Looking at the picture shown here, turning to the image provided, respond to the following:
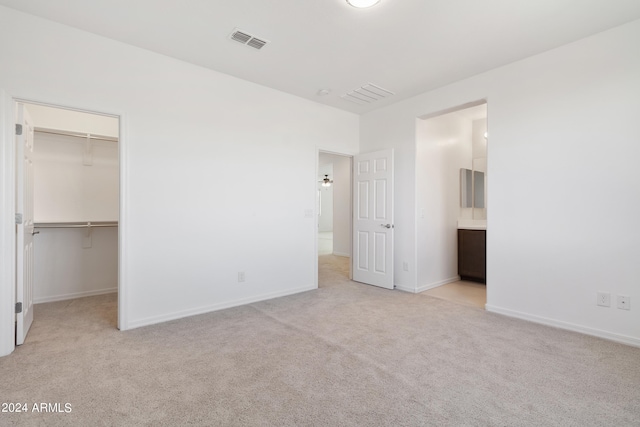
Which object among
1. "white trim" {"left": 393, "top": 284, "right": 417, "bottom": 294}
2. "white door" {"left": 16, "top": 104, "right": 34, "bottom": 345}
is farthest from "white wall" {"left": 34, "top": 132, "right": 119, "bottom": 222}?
"white trim" {"left": 393, "top": 284, "right": 417, "bottom": 294}

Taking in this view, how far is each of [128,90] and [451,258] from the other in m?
4.85

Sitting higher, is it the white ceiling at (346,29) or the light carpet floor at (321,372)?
the white ceiling at (346,29)

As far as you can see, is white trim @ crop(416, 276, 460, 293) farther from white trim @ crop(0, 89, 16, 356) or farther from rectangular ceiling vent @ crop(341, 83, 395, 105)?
white trim @ crop(0, 89, 16, 356)

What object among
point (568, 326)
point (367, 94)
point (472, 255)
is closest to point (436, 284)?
point (472, 255)

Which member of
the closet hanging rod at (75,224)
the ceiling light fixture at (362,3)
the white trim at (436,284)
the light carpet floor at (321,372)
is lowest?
the light carpet floor at (321,372)

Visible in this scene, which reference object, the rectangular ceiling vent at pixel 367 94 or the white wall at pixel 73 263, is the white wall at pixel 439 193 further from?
the white wall at pixel 73 263

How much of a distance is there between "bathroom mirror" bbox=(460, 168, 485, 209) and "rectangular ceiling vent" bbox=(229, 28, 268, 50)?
3.92 m

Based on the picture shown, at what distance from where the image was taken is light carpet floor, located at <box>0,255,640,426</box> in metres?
1.68

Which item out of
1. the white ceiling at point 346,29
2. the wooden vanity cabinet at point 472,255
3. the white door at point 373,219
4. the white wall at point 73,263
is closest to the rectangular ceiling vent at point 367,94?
the white ceiling at point 346,29

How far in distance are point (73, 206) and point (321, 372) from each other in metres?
3.90

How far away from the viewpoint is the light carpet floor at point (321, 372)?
1677 mm

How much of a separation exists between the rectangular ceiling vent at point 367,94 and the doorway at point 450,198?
2.25ft

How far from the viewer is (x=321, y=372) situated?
6.92 feet

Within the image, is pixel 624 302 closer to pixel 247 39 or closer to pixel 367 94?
pixel 367 94
